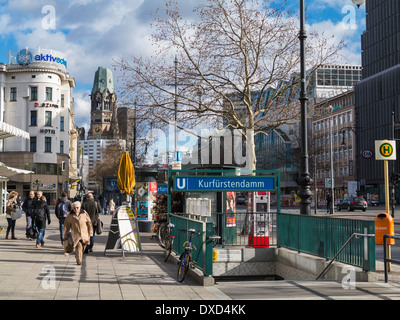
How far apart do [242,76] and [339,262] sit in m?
14.0

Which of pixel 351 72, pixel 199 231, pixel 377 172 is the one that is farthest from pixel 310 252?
pixel 351 72

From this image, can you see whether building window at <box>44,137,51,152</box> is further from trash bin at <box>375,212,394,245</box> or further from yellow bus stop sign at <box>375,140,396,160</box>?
trash bin at <box>375,212,394,245</box>

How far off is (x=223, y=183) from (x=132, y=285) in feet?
16.3

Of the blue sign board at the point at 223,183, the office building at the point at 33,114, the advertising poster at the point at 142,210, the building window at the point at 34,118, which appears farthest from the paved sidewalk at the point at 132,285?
the building window at the point at 34,118

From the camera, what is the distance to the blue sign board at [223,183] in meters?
14.3

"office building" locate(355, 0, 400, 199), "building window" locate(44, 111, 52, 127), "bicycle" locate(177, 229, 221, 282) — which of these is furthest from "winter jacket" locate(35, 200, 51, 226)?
"office building" locate(355, 0, 400, 199)

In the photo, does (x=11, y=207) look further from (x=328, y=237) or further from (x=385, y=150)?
(x=385, y=150)

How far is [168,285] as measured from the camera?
408 inches

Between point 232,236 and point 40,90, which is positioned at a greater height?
point 40,90

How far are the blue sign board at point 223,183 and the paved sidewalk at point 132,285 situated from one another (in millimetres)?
2039

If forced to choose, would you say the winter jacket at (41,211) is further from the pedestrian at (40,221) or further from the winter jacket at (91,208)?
the winter jacket at (91,208)

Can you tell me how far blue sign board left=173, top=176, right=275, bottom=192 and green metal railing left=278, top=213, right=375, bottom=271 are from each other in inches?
38.7

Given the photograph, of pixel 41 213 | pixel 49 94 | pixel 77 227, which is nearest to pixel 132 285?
pixel 77 227
